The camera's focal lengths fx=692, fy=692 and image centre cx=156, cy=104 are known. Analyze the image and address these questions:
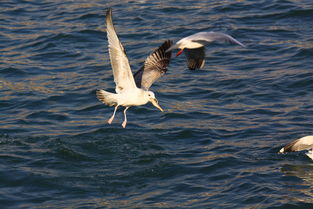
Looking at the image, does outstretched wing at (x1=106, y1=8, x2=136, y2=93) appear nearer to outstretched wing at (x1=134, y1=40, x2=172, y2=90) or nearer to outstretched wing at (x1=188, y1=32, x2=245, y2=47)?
outstretched wing at (x1=134, y1=40, x2=172, y2=90)

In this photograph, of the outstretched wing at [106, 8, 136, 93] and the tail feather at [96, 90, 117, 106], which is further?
the tail feather at [96, 90, 117, 106]

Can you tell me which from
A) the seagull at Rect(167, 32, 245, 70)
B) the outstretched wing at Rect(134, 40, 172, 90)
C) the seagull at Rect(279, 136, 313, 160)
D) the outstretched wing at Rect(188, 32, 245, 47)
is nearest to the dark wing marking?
the seagull at Rect(167, 32, 245, 70)

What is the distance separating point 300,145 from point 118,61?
122 inches

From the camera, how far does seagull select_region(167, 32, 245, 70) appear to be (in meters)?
10.1

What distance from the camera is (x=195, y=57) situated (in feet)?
37.2

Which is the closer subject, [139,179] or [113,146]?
[139,179]

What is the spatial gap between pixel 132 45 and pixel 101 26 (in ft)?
5.81

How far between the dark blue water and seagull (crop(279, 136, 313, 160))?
9.4 inches

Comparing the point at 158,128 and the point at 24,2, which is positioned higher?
the point at 24,2

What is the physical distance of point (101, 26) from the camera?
57.6ft

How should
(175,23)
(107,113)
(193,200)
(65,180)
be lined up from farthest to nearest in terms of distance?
1. (175,23)
2. (107,113)
3. (65,180)
4. (193,200)

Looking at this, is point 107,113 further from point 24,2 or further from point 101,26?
point 24,2

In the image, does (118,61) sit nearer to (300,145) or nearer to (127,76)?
(127,76)

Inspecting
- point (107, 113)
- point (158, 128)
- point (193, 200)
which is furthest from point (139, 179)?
point (107, 113)
